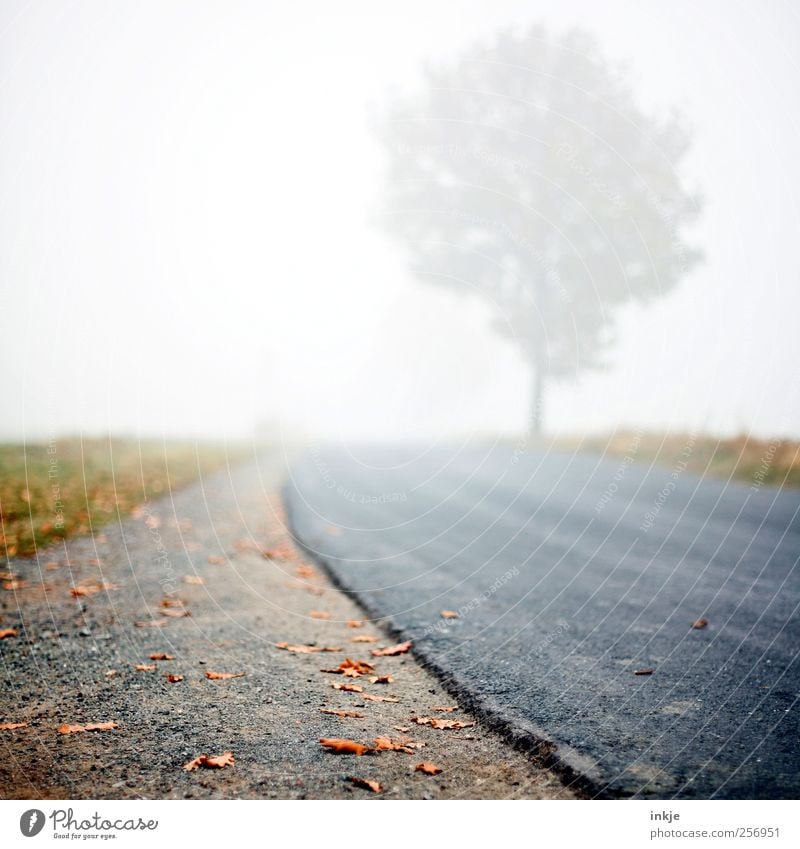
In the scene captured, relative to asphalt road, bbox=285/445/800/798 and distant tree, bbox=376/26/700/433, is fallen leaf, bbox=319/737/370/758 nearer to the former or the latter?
asphalt road, bbox=285/445/800/798

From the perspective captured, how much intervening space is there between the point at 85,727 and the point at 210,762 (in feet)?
2.39

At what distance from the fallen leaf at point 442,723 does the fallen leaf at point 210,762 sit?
0.84 meters

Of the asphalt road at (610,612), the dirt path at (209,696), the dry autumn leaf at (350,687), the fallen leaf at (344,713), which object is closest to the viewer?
the dirt path at (209,696)

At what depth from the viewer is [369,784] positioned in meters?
2.27

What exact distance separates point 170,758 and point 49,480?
8.49 m

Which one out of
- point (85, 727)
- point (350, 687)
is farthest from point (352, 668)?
point (85, 727)

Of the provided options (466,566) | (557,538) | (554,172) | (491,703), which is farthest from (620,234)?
(491,703)

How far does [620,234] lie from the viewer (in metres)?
16.7

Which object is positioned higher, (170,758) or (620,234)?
(620,234)

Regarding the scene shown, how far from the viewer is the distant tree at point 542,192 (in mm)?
15594
